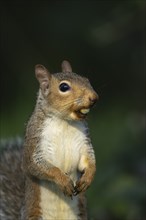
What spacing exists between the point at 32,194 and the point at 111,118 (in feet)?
18.2

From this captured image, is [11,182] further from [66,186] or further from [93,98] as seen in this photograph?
[93,98]

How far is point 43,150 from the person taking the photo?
5.95 metres

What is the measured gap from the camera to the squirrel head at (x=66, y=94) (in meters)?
5.72

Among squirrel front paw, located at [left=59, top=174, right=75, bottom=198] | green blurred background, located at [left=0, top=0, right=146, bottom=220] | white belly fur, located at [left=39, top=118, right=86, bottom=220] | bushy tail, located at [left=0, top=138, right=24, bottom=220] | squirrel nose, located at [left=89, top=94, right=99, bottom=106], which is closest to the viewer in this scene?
squirrel nose, located at [left=89, top=94, right=99, bottom=106]

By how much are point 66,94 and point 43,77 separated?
26cm

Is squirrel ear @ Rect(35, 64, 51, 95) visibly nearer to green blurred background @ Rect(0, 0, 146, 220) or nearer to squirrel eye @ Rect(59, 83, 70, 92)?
squirrel eye @ Rect(59, 83, 70, 92)

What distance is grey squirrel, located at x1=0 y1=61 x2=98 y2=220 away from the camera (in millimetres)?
5828

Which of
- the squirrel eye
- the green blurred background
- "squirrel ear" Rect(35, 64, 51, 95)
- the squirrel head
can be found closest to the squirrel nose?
the squirrel head

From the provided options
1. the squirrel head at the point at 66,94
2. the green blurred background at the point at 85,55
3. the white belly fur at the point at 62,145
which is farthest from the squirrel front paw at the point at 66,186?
the green blurred background at the point at 85,55

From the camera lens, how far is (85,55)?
1271 cm

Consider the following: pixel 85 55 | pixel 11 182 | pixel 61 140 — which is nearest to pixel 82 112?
pixel 61 140

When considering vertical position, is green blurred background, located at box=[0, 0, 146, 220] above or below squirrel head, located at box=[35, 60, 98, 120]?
above

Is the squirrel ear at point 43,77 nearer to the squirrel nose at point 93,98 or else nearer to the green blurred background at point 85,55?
the squirrel nose at point 93,98

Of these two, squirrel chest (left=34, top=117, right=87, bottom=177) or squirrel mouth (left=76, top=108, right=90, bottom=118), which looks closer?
squirrel mouth (left=76, top=108, right=90, bottom=118)
